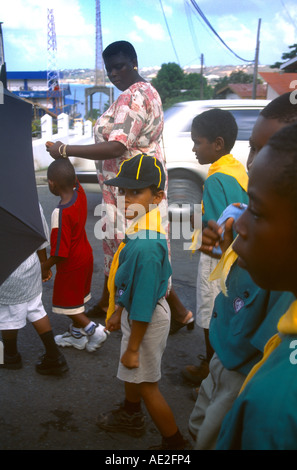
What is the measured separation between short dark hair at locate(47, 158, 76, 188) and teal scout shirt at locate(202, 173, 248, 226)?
1062 millimetres

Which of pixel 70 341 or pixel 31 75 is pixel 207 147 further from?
pixel 31 75

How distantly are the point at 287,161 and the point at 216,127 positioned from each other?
1915 millimetres

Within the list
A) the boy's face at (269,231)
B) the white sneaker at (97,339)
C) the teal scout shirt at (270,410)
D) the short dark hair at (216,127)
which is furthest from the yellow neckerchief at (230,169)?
the teal scout shirt at (270,410)

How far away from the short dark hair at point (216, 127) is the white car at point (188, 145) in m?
4.14

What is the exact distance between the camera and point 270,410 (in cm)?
76

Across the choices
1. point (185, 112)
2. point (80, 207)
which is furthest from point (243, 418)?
point (185, 112)

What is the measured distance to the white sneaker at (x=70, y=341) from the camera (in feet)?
11.0

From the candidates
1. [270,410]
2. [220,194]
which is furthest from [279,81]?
[270,410]

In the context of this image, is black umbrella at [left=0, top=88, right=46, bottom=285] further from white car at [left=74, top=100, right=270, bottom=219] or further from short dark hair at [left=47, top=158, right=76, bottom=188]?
white car at [left=74, top=100, right=270, bottom=219]

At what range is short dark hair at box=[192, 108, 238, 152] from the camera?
8.89 feet

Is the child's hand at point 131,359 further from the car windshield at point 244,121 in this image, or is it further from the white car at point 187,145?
the car windshield at point 244,121
